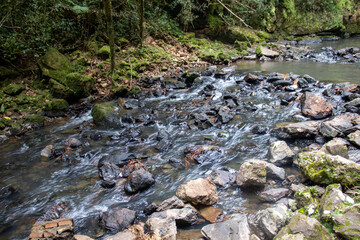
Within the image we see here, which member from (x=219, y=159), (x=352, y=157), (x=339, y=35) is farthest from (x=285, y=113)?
(x=339, y=35)

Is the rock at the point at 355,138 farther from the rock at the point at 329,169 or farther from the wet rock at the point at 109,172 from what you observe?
the wet rock at the point at 109,172

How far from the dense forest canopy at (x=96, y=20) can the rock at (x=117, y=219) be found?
3.72 metres

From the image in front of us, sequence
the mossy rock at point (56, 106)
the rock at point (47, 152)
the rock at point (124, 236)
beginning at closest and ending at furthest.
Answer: the rock at point (124, 236) → the rock at point (47, 152) → the mossy rock at point (56, 106)

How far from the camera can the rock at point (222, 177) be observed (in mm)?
3417

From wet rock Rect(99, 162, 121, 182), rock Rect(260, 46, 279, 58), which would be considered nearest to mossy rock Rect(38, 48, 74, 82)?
wet rock Rect(99, 162, 121, 182)

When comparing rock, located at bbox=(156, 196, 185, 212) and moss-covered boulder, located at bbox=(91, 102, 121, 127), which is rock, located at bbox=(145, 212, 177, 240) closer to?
rock, located at bbox=(156, 196, 185, 212)

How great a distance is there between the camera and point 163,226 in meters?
2.53

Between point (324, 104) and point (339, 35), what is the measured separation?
2060cm

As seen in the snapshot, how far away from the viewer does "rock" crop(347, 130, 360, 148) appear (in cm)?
390

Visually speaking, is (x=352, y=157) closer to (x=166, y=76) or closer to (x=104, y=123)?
(x=104, y=123)

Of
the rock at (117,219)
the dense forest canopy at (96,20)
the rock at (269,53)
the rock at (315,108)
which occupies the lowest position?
the rock at (315,108)

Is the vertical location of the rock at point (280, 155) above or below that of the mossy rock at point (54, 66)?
below

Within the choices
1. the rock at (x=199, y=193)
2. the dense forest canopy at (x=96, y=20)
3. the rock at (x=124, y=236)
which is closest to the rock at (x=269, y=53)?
the dense forest canopy at (x=96, y=20)

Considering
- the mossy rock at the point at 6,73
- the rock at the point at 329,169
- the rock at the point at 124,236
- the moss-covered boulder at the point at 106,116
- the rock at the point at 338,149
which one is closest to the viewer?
the rock at the point at 124,236
